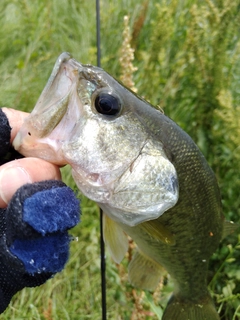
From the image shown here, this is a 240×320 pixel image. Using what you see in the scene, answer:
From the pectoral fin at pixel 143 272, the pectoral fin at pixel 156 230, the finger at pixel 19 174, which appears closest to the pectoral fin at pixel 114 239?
the pectoral fin at pixel 156 230

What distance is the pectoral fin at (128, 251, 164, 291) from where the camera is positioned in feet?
4.83

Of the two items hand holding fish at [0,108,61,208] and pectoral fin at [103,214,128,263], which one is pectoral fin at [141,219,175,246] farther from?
hand holding fish at [0,108,61,208]

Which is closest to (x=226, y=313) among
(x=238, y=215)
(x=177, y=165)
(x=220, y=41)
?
(x=238, y=215)

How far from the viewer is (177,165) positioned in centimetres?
114

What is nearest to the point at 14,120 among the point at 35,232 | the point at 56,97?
the point at 56,97

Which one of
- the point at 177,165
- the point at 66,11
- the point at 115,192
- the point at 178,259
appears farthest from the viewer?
the point at 66,11

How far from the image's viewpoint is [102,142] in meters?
1.02

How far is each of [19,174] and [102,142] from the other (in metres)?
0.22

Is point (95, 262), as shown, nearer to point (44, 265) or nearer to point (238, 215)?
point (238, 215)

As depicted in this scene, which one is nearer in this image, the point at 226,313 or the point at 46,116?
the point at 46,116

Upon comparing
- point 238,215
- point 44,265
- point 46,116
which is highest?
point 46,116

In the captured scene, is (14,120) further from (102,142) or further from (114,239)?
(114,239)

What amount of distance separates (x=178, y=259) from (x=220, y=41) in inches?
48.2

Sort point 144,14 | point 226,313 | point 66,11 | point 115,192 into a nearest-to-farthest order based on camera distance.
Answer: point 115,192
point 226,313
point 144,14
point 66,11
